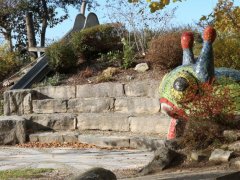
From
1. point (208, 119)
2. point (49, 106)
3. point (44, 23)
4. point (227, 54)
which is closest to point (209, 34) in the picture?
point (208, 119)

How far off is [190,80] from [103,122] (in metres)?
4.05

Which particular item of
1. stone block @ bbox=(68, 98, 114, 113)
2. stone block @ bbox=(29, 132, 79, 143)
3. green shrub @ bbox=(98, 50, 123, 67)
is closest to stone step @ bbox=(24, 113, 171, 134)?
stone block @ bbox=(68, 98, 114, 113)

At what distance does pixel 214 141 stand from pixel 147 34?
885cm

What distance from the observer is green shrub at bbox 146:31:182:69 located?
13070 mm

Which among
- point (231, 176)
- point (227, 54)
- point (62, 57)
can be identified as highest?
point (62, 57)

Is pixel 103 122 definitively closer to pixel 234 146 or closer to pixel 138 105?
pixel 138 105

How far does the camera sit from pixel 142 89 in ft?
42.4

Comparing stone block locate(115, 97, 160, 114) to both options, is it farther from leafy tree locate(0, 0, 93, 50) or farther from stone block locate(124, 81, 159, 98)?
leafy tree locate(0, 0, 93, 50)

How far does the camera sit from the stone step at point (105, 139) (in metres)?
10.5

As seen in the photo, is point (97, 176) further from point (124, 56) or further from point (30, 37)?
point (30, 37)

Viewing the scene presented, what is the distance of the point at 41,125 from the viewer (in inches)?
514

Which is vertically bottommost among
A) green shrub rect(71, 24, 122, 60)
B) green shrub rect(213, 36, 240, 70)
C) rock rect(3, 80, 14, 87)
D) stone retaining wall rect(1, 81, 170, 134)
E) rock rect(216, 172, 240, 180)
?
rock rect(216, 172, 240, 180)

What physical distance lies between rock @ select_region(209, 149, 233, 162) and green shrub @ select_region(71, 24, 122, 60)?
8837mm

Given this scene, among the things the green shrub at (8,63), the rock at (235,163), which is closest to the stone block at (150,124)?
the rock at (235,163)
